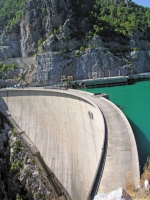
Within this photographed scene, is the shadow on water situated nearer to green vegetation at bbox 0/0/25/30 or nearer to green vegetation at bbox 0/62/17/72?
green vegetation at bbox 0/62/17/72

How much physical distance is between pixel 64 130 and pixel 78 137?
2631 millimetres

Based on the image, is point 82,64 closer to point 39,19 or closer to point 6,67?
point 39,19

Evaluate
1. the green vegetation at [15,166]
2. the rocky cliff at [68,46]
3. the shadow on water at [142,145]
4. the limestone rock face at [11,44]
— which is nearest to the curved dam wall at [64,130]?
the shadow on water at [142,145]

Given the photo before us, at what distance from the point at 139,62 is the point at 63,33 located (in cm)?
1648

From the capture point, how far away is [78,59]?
141 feet

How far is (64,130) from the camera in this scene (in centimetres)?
1931

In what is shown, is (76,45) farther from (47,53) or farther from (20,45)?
(20,45)

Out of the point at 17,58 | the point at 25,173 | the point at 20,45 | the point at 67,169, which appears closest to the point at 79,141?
the point at 67,169

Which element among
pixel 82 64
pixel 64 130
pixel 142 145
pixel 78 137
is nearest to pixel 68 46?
pixel 82 64

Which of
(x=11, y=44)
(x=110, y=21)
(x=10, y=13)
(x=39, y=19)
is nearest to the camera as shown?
(x=39, y=19)

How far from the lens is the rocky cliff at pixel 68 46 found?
42.7 metres

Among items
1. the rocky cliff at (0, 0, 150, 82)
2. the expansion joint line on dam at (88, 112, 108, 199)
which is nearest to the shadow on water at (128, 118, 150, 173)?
the expansion joint line on dam at (88, 112, 108, 199)

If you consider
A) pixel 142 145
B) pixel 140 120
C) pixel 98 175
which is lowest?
pixel 142 145

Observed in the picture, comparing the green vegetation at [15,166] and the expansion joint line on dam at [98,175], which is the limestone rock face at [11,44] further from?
the expansion joint line on dam at [98,175]
